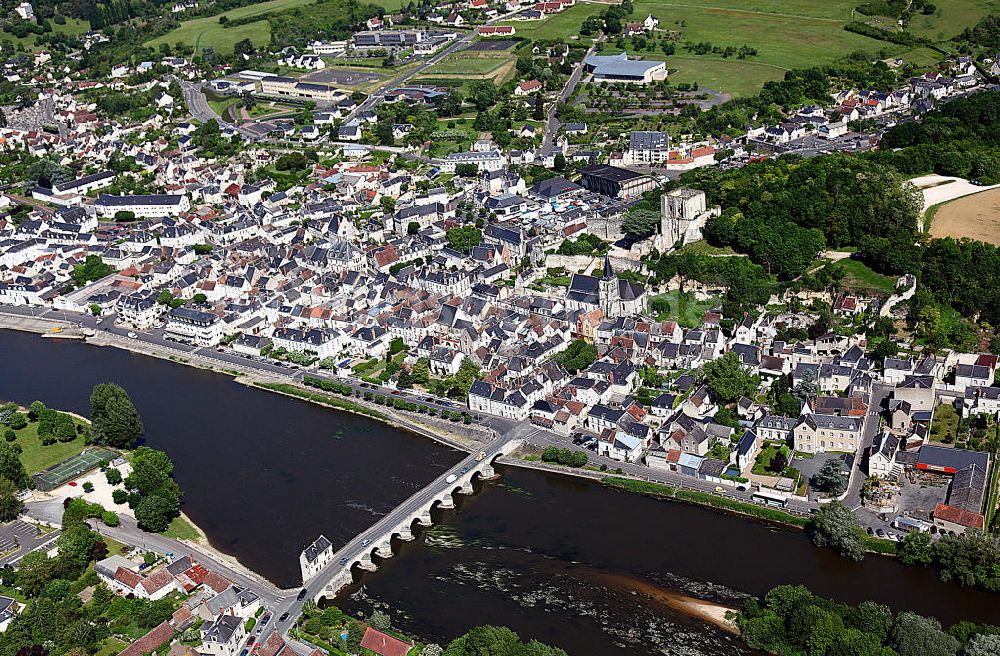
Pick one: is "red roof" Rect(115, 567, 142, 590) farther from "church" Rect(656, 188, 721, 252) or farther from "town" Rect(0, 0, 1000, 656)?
"church" Rect(656, 188, 721, 252)

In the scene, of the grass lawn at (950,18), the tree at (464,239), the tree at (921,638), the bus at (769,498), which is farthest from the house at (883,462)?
the grass lawn at (950,18)

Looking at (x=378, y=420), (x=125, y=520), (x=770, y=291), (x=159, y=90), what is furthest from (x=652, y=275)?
(x=159, y=90)

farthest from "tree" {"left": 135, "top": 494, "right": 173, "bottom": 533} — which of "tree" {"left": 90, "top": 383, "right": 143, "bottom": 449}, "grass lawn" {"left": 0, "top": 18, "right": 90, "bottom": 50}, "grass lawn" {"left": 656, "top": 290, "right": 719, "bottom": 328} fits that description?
"grass lawn" {"left": 0, "top": 18, "right": 90, "bottom": 50}

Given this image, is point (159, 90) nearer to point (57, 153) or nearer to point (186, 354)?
point (57, 153)

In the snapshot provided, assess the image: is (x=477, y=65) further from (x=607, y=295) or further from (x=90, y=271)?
(x=607, y=295)

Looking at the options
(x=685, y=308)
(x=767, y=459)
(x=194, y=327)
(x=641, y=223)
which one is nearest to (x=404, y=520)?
(x=767, y=459)

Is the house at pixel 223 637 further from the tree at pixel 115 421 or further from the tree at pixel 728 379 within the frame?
the tree at pixel 728 379
